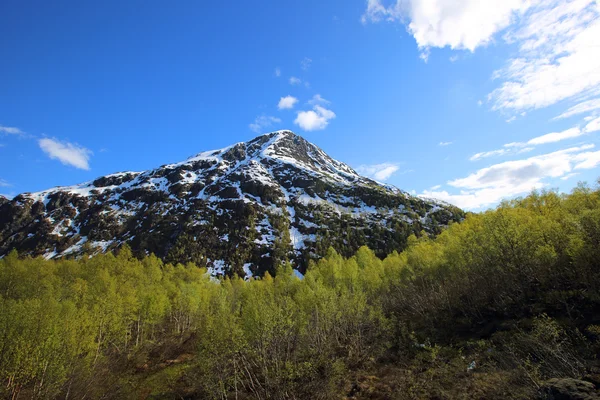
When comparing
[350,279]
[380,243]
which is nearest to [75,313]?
[350,279]

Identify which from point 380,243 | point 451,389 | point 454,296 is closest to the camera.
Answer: point 451,389

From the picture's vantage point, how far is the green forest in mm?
25438

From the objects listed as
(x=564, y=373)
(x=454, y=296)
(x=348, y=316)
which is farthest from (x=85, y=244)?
(x=564, y=373)

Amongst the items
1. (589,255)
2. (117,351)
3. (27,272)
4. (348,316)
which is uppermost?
(27,272)

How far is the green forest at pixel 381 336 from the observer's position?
25.4 metres

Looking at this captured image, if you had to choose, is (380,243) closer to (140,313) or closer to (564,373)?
(140,313)

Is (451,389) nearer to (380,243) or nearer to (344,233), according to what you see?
(380,243)

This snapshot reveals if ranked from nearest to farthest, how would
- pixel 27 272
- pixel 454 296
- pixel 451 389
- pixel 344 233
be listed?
pixel 451 389 → pixel 454 296 → pixel 27 272 → pixel 344 233

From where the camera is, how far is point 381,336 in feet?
148

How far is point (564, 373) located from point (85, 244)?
257110 mm

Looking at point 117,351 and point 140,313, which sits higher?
point 140,313

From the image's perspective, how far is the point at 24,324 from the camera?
27469 mm

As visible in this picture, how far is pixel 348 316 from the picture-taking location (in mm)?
45000

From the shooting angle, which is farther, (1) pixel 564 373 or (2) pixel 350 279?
(2) pixel 350 279
